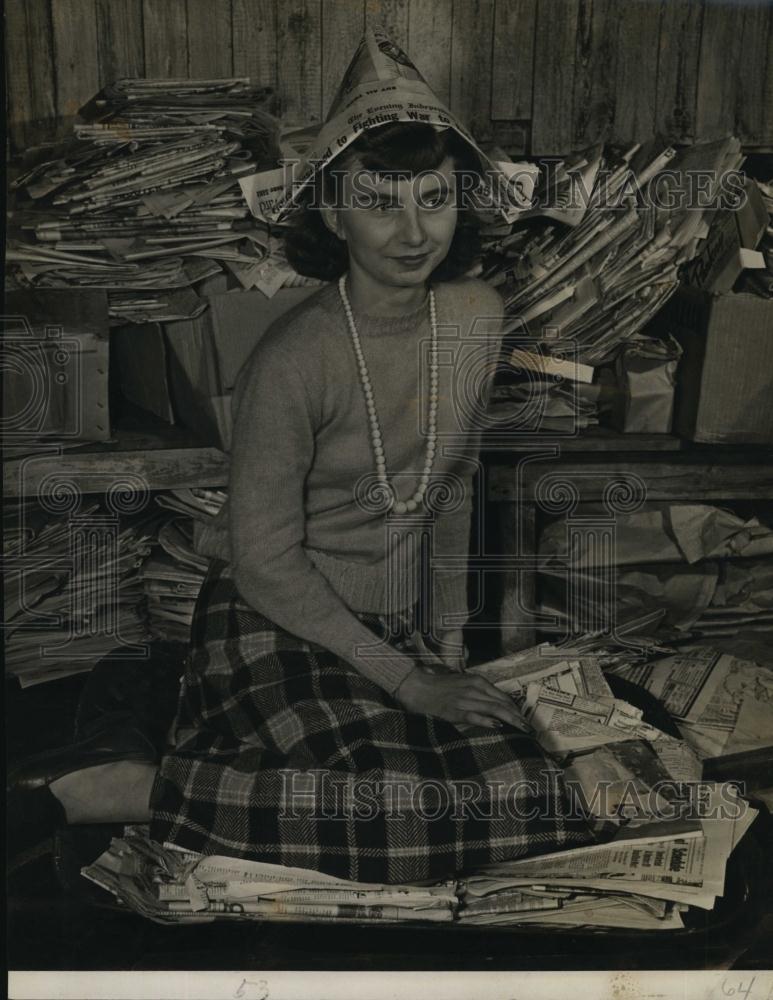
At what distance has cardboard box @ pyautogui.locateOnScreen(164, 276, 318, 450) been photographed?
83.5 inches

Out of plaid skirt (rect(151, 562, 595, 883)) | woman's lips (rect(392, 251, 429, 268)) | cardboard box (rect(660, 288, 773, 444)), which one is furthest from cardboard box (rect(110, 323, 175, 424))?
cardboard box (rect(660, 288, 773, 444))

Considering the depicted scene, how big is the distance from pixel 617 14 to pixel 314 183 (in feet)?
1.97

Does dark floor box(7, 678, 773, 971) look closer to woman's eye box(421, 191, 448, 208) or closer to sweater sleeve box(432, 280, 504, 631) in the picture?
sweater sleeve box(432, 280, 504, 631)

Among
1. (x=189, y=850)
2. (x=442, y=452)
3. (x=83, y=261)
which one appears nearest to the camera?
(x=189, y=850)

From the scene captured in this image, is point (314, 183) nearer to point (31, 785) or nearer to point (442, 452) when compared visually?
point (442, 452)

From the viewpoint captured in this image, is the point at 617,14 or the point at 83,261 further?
the point at 83,261

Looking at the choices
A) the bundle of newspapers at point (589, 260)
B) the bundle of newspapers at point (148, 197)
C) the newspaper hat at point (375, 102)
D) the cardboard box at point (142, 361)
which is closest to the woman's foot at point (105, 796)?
the cardboard box at point (142, 361)

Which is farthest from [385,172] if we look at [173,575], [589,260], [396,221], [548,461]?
[173,575]

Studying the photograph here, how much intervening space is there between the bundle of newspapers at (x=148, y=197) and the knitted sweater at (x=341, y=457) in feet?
1.00

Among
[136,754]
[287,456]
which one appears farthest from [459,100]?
[136,754]

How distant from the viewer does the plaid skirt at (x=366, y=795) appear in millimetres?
1833

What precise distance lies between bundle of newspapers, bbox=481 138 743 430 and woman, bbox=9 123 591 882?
18 centimetres

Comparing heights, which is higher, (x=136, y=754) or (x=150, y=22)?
(x=150, y=22)

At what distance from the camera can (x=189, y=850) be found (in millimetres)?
1849
